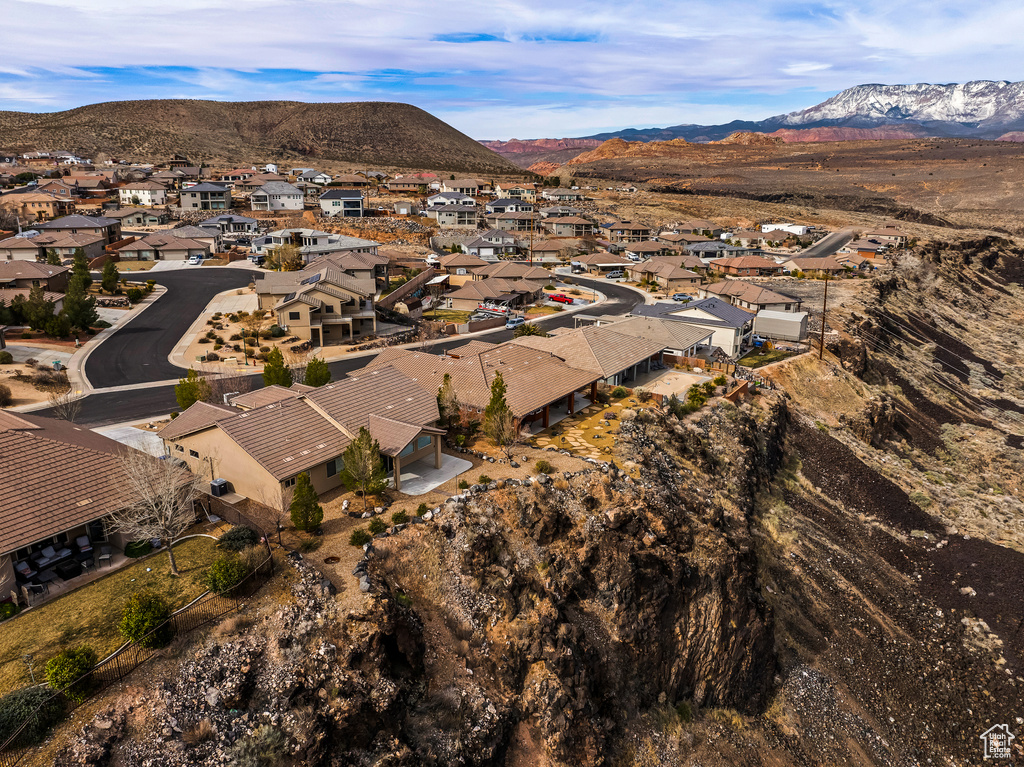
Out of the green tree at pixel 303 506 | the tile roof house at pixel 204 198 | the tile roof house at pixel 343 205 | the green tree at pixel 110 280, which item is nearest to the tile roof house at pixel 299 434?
the green tree at pixel 303 506

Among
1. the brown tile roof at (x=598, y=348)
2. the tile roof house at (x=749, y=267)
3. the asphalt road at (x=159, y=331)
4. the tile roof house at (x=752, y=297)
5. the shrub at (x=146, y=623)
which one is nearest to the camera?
the shrub at (x=146, y=623)

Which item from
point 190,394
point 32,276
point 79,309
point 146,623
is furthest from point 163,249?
point 146,623

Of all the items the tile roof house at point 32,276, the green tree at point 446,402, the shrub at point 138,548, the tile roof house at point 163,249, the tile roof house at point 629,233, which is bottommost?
the shrub at point 138,548

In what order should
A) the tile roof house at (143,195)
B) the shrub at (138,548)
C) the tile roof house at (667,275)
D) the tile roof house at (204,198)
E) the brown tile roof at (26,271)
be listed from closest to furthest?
the shrub at (138,548)
the brown tile roof at (26,271)
the tile roof house at (667,275)
the tile roof house at (204,198)
the tile roof house at (143,195)

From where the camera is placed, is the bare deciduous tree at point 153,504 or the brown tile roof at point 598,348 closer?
the bare deciduous tree at point 153,504

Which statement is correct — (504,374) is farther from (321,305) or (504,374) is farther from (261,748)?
(321,305)

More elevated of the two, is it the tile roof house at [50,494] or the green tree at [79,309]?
the green tree at [79,309]

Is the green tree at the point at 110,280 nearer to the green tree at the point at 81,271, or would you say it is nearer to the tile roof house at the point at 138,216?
the green tree at the point at 81,271

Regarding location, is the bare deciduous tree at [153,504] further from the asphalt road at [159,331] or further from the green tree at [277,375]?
the asphalt road at [159,331]
